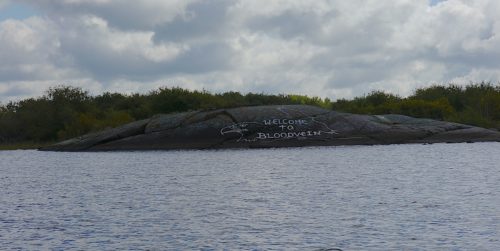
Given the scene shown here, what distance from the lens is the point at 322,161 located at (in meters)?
68.1

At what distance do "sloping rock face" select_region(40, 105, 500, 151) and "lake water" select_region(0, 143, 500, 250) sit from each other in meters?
33.6

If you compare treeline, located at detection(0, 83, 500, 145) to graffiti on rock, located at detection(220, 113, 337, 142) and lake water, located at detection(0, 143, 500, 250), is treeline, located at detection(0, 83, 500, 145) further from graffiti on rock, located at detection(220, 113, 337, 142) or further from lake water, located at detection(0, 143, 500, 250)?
lake water, located at detection(0, 143, 500, 250)

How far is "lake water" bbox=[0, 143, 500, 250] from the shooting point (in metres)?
27.4

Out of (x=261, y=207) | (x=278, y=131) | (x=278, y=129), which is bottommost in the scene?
(x=261, y=207)

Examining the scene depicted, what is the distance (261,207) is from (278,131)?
64140 mm

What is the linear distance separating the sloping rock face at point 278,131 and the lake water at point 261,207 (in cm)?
3358

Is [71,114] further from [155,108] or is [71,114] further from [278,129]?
[278,129]

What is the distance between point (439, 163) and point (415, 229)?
34.8 meters

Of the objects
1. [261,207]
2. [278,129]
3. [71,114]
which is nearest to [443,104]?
[278,129]

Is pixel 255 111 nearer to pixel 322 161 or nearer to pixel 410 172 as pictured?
pixel 322 161

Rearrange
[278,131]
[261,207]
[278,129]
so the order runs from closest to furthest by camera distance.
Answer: [261,207], [278,131], [278,129]

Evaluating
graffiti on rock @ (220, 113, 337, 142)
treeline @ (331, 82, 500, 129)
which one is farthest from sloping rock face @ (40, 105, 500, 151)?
treeline @ (331, 82, 500, 129)

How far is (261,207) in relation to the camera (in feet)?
119

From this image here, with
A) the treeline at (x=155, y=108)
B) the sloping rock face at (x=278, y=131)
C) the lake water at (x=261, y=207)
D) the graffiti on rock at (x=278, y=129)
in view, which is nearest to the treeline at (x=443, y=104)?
the treeline at (x=155, y=108)
